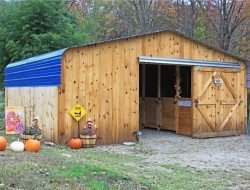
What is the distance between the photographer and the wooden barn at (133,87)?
11.6m

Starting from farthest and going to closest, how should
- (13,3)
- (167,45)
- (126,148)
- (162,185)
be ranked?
(13,3) < (167,45) < (126,148) < (162,185)

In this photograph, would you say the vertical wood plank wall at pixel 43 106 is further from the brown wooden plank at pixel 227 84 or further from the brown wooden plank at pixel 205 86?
the brown wooden plank at pixel 227 84

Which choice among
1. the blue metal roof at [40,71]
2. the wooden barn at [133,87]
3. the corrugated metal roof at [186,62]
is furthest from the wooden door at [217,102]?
the blue metal roof at [40,71]

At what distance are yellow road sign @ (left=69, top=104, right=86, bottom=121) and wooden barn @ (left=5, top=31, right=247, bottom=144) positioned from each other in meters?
0.12

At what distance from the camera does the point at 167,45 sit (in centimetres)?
1345

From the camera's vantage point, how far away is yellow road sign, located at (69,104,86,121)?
1151 cm

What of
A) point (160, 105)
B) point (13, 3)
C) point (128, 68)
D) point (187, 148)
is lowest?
point (187, 148)

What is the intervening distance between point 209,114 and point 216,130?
0.60 m

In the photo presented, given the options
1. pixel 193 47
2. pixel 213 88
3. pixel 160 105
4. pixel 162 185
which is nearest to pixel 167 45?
pixel 193 47

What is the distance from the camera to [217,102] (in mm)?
14547

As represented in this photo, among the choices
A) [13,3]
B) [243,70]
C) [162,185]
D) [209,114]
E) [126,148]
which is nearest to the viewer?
[162,185]

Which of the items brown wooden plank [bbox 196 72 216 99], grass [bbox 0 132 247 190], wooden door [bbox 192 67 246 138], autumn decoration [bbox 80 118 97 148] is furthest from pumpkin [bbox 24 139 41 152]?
brown wooden plank [bbox 196 72 216 99]

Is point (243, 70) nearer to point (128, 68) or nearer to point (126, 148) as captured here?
point (128, 68)

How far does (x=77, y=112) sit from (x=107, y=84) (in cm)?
124
